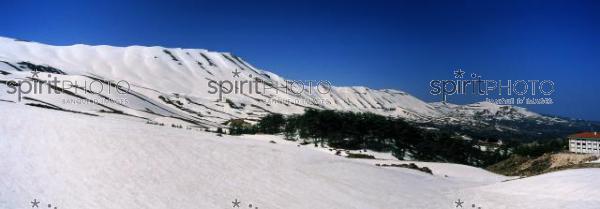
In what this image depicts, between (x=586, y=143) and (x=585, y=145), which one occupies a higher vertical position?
(x=586, y=143)

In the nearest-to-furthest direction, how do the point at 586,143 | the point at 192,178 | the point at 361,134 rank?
the point at 192,178, the point at 586,143, the point at 361,134

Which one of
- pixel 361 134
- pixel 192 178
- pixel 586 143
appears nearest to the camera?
pixel 192 178

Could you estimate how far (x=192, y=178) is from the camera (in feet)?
55.7

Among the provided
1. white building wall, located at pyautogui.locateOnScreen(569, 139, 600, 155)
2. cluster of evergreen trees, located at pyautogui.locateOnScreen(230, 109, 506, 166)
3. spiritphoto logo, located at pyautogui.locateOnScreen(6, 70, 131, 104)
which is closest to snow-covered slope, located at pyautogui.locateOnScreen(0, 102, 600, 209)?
cluster of evergreen trees, located at pyautogui.locateOnScreen(230, 109, 506, 166)

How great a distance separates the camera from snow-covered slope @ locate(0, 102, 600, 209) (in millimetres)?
14461

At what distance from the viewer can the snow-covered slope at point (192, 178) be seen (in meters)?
14.5

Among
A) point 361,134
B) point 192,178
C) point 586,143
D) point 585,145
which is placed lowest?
point 585,145

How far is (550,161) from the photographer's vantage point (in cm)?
4406

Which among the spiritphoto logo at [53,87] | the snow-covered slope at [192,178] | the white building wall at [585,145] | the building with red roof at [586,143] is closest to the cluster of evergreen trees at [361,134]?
the white building wall at [585,145]

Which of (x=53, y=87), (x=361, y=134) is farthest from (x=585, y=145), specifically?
(x=53, y=87)

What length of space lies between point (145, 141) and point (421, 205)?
35.9 feet

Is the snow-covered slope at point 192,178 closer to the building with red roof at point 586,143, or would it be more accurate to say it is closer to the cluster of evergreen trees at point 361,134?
the cluster of evergreen trees at point 361,134

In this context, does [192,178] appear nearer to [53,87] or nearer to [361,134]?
[361,134]

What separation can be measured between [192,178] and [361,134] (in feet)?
173
